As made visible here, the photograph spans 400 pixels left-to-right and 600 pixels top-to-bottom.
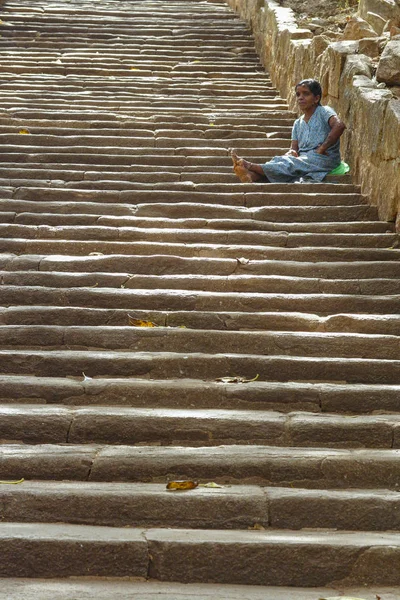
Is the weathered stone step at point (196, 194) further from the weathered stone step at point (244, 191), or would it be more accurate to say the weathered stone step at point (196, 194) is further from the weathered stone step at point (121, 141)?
the weathered stone step at point (121, 141)

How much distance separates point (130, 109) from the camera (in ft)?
31.7

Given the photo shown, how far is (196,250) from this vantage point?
6.21 meters

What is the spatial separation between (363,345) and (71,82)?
672 centimetres

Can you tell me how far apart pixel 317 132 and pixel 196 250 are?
2.10m

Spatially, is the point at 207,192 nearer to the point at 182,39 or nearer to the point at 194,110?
the point at 194,110

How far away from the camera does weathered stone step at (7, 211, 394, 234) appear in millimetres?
6547

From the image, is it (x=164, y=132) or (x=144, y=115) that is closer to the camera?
(x=164, y=132)

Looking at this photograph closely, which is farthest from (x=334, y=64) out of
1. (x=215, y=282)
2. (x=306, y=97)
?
(x=215, y=282)

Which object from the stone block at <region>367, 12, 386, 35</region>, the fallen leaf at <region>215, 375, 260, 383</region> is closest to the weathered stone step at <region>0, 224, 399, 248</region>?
the fallen leaf at <region>215, 375, 260, 383</region>

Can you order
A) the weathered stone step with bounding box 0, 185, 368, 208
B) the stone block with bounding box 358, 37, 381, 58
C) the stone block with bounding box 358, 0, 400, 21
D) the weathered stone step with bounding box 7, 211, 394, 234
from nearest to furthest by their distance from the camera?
1. the weathered stone step with bounding box 7, 211, 394, 234
2. the weathered stone step with bounding box 0, 185, 368, 208
3. the stone block with bounding box 358, 37, 381, 58
4. the stone block with bounding box 358, 0, 400, 21

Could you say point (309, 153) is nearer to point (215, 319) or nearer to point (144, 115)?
point (144, 115)

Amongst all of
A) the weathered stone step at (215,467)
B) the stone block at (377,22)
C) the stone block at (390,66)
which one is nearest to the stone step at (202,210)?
the stone block at (390,66)

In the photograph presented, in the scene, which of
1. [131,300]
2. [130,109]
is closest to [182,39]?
[130,109]

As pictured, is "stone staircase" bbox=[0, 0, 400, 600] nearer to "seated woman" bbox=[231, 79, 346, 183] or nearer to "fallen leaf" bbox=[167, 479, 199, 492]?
"fallen leaf" bbox=[167, 479, 199, 492]
